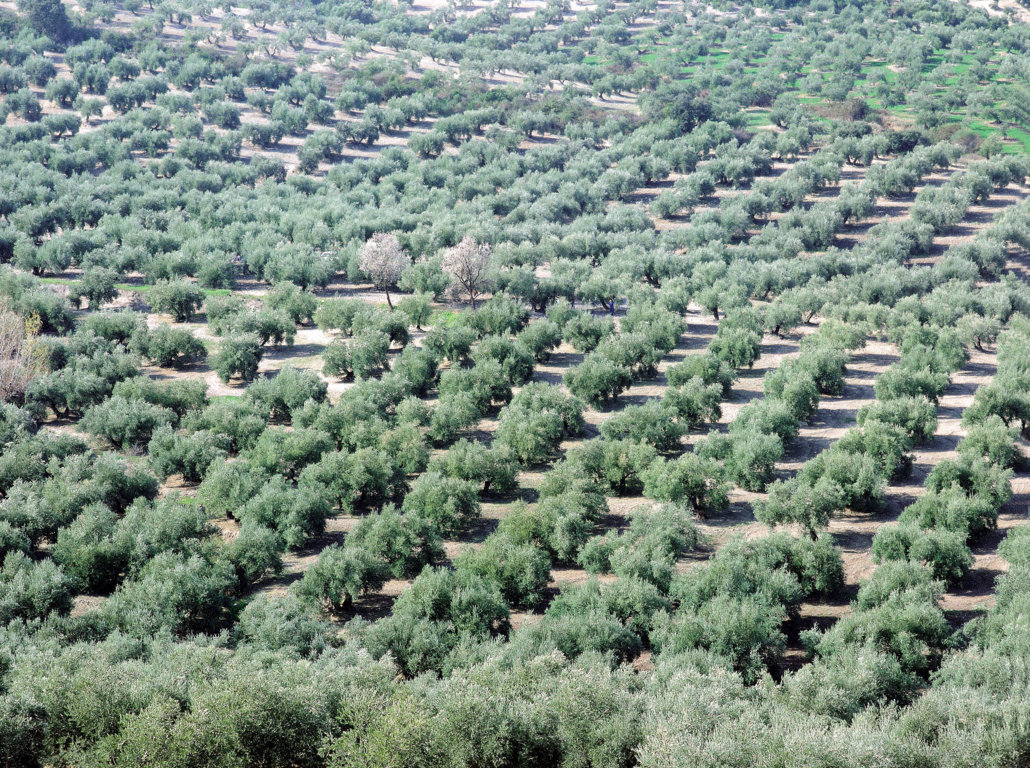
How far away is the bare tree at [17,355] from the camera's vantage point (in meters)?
72.2

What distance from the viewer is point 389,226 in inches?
4631

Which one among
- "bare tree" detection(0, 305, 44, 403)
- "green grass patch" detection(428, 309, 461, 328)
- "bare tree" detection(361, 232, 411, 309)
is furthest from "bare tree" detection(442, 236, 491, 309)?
"bare tree" detection(0, 305, 44, 403)

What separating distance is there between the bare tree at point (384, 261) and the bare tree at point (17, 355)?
33570 mm

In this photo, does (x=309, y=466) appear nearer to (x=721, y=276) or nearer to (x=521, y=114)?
(x=721, y=276)

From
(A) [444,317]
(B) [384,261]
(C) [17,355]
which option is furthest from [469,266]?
(C) [17,355]

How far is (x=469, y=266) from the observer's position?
97.6 metres

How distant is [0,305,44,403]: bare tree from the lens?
7219 centimetres

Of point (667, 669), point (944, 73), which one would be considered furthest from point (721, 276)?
point (944, 73)

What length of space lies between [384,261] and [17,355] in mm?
37757

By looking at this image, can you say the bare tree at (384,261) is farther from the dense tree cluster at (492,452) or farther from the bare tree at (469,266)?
the bare tree at (469,266)

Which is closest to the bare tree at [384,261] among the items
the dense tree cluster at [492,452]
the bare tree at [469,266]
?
the dense tree cluster at [492,452]

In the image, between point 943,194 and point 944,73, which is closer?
point 943,194

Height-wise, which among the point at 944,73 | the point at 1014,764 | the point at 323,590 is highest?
the point at 944,73

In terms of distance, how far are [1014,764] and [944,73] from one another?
187986 mm
